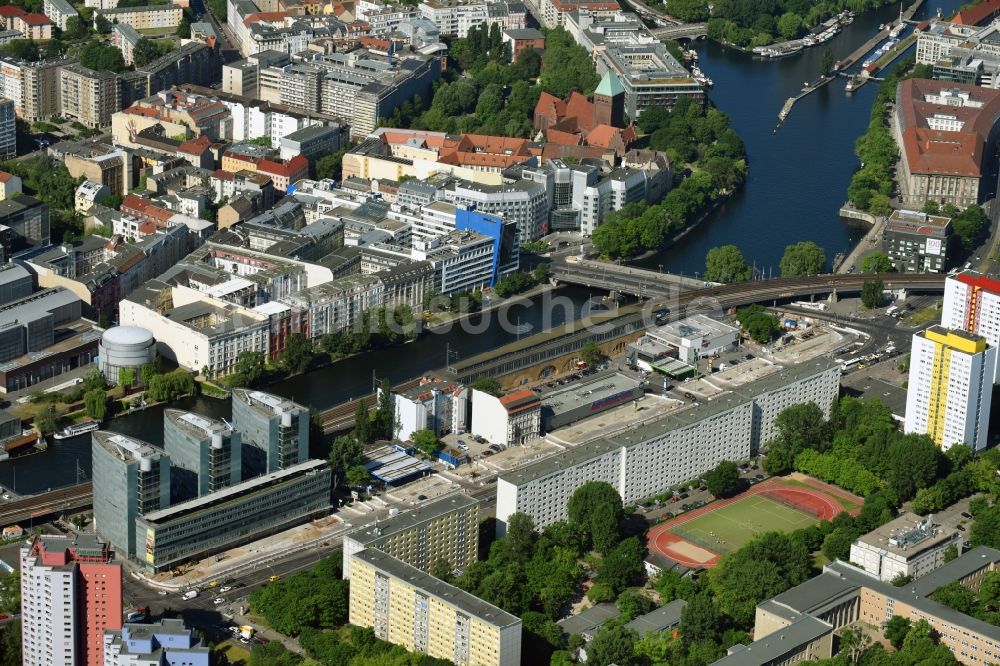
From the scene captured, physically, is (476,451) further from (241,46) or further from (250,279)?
(241,46)

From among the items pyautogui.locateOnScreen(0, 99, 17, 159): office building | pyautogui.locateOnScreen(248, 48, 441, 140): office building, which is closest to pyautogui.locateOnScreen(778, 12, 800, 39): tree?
pyautogui.locateOnScreen(248, 48, 441, 140): office building

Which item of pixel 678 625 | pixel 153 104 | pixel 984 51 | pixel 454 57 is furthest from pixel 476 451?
pixel 984 51

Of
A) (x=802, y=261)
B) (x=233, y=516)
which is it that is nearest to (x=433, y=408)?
(x=233, y=516)

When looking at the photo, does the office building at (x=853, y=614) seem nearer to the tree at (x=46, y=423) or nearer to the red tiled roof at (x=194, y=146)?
the tree at (x=46, y=423)

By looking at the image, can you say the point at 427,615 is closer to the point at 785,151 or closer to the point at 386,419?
the point at 386,419

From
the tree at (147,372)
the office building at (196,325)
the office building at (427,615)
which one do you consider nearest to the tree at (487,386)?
the office building at (196,325)
